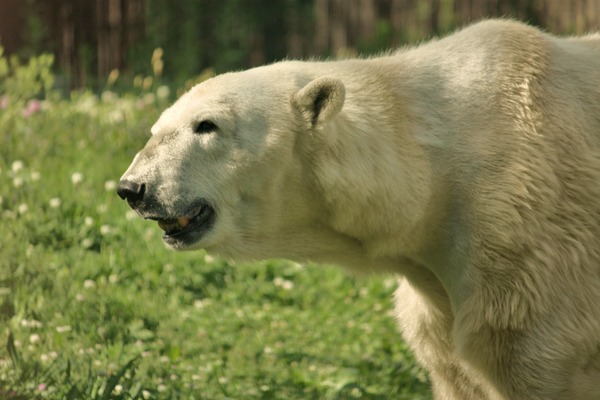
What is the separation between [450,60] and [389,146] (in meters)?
0.49

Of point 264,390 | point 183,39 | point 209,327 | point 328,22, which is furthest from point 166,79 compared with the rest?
point 264,390

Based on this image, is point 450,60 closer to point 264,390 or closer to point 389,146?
point 389,146

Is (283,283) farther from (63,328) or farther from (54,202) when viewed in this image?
(63,328)

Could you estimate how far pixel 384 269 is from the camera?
4770 mm

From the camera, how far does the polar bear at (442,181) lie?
430 centimetres

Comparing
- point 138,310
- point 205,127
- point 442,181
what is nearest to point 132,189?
point 205,127

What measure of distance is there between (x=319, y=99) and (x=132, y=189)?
0.81 m

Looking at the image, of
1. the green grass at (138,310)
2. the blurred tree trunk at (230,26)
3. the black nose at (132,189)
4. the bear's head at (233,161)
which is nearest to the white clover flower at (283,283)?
the green grass at (138,310)

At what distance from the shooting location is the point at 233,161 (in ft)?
14.4

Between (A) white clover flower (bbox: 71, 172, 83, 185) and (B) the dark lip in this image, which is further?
(A) white clover flower (bbox: 71, 172, 83, 185)

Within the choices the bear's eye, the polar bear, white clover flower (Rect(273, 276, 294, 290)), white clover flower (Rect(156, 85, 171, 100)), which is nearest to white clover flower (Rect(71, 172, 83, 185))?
white clover flower (Rect(273, 276, 294, 290))

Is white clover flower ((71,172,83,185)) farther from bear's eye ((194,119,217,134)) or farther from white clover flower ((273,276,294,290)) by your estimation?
bear's eye ((194,119,217,134))

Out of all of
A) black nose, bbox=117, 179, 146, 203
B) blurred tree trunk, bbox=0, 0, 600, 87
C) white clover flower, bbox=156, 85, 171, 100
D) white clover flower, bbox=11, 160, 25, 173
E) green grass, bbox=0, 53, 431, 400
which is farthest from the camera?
blurred tree trunk, bbox=0, 0, 600, 87

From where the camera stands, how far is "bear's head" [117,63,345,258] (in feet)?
14.1
